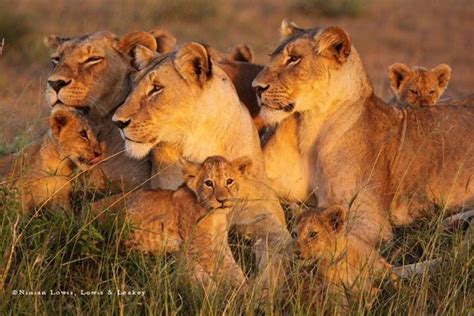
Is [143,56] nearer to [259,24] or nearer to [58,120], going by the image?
[58,120]

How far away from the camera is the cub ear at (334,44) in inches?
259

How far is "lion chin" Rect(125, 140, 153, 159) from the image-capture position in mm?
6086

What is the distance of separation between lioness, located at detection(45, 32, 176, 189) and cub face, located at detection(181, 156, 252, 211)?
929mm

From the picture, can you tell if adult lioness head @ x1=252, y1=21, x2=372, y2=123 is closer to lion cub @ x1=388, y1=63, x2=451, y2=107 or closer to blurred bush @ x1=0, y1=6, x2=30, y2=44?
lion cub @ x1=388, y1=63, x2=451, y2=107

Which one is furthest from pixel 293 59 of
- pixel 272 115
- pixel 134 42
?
pixel 134 42

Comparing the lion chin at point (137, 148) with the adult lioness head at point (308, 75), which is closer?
the lion chin at point (137, 148)

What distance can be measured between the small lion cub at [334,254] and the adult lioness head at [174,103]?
2.99 ft

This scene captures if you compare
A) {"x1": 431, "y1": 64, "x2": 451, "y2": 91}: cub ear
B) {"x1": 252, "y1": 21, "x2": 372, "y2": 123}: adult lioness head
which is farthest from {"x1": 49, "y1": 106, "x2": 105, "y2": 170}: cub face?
{"x1": 431, "y1": 64, "x2": 451, "y2": 91}: cub ear

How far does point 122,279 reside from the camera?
527 cm

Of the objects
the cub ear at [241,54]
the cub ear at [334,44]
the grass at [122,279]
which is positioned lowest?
the cub ear at [241,54]

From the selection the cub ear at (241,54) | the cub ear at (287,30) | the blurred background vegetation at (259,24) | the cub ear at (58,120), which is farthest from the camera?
the blurred background vegetation at (259,24)

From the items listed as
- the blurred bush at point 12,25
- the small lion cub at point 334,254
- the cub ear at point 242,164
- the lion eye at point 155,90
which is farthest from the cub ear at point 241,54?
the blurred bush at point 12,25

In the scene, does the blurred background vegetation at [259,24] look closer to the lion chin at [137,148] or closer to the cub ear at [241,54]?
the cub ear at [241,54]

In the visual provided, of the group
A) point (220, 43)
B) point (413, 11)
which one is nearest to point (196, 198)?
point (220, 43)
